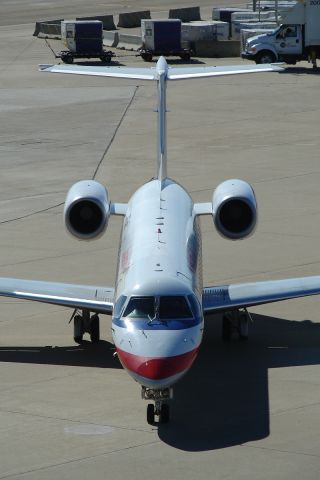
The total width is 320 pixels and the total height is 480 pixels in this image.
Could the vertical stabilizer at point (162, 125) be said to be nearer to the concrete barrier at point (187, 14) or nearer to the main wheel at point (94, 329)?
the main wheel at point (94, 329)

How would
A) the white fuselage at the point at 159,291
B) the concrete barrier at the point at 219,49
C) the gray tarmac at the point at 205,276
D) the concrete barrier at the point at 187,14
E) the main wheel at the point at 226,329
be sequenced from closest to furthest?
the gray tarmac at the point at 205,276
the white fuselage at the point at 159,291
the main wheel at the point at 226,329
the concrete barrier at the point at 219,49
the concrete barrier at the point at 187,14

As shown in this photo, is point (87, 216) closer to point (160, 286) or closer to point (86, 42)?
point (160, 286)

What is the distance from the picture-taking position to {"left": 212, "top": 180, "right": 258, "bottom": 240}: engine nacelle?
69.9 feet

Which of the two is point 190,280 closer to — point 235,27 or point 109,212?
point 109,212

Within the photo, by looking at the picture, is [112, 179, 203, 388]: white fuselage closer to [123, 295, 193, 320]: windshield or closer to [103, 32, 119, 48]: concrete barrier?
[123, 295, 193, 320]: windshield

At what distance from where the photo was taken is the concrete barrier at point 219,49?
66681mm

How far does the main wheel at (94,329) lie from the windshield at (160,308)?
3548 millimetres

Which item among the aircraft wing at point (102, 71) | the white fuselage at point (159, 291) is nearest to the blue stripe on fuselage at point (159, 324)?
the white fuselage at point (159, 291)

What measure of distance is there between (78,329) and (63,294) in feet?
3.03

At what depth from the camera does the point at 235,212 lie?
21484 millimetres

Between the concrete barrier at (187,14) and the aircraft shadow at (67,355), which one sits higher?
the concrete barrier at (187,14)

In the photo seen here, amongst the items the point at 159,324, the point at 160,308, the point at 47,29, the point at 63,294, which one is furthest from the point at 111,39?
the point at 159,324

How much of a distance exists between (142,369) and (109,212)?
5528 mm

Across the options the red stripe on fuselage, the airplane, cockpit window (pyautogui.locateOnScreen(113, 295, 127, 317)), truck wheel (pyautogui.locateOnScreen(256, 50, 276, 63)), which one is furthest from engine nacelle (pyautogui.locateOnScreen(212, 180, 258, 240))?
truck wheel (pyautogui.locateOnScreen(256, 50, 276, 63))
